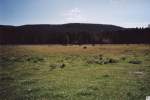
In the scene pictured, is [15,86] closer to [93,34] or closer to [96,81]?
[96,81]

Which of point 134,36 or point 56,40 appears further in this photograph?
point 56,40

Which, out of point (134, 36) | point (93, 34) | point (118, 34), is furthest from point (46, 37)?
point (134, 36)

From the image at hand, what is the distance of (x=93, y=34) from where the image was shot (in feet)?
333

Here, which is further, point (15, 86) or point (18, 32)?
point (18, 32)

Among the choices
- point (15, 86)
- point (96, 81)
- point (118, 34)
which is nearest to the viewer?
point (15, 86)

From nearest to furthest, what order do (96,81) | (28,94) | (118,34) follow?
(28,94)
(96,81)
(118,34)

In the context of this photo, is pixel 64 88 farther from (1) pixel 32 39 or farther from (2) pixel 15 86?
(1) pixel 32 39

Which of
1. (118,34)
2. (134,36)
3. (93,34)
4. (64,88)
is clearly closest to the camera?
(64,88)

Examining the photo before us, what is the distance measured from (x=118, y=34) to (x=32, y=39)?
3117 centimetres

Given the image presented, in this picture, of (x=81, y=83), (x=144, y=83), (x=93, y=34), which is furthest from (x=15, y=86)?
(x=93, y=34)

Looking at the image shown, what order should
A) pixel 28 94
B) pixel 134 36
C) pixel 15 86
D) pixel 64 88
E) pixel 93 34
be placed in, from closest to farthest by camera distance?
1. pixel 28 94
2. pixel 64 88
3. pixel 15 86
4. pixel 134 36
5. pixel 93 34

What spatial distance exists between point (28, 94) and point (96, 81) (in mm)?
4504

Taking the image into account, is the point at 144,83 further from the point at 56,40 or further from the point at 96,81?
the point at 56,40

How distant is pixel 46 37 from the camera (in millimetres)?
99812
